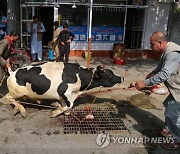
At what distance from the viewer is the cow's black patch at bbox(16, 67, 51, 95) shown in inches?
206

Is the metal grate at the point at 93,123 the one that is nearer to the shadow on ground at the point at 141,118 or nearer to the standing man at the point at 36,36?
the shadow on ground at the point at 141,118

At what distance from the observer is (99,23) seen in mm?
12133

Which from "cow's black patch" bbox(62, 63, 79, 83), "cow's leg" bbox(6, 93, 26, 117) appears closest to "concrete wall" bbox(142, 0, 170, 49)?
"cow's black patch" bbox(62, 63, 79, 83)

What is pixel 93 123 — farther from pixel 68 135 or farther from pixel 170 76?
pixel 170 76

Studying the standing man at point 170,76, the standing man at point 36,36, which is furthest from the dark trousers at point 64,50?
the standing man at point 170,76

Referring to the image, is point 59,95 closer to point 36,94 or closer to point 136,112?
point 36,94

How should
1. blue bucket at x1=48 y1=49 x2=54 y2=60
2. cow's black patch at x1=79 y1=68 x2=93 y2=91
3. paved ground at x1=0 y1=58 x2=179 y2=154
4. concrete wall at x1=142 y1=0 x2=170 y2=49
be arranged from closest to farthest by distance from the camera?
1. paved ground at x1=0 y1=58 x2=179 y2=154
2. cow's black patch at x1=79 y1=68 x2=93 y2=91
3. blue bucket at x1=48 y1=49 x2=54 y2=60
4. concrete wall at x1=142 y1=0 x2=170 y2=49

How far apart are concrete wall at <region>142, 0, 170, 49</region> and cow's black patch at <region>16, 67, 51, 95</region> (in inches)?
308

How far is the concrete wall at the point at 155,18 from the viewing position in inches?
→ 471

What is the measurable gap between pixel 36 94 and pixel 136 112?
2.12 meters

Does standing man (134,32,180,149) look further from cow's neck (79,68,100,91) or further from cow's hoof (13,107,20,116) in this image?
cow's hoof (13,107,20,116)

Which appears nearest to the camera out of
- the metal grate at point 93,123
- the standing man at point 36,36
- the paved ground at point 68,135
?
the paved ground at point 68,135

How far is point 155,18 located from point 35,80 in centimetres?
832

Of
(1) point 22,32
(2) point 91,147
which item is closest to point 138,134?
(2) point 91,147
